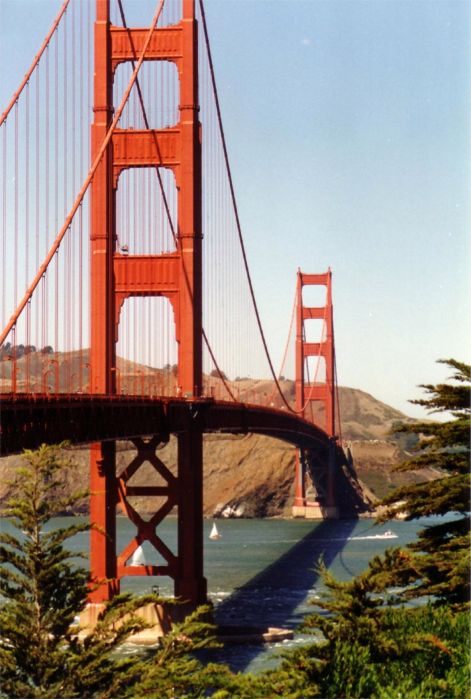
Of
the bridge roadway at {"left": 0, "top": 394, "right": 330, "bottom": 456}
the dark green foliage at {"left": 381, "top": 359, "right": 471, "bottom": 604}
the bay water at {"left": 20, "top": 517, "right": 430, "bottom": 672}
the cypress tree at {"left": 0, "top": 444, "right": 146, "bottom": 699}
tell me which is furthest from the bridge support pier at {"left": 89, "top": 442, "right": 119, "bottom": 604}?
the cypress tree at {"left": 0, "top": 444, "right": 146, "bottom": 699}

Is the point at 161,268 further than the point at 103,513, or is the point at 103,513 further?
the point at 161,268

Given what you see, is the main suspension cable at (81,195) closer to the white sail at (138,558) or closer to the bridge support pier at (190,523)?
the bridge support pier at (190,523)

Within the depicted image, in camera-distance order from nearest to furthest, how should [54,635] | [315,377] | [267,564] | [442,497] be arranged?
[54,635]
[442,497]
[267,564]
[315,377]

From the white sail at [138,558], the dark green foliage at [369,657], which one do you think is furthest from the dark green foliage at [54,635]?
the white sail at [138,558]

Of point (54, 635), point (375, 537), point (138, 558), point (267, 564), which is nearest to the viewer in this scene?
point (54, 635)

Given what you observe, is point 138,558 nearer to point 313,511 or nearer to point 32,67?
point 32,67

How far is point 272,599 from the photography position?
48.7m

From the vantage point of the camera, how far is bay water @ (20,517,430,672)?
1623 inches

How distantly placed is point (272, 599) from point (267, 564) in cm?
1536

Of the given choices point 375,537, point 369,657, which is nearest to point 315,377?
point 375,537

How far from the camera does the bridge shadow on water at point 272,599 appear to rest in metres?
36.7

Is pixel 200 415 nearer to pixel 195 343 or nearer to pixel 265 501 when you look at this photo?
pixel 195 343

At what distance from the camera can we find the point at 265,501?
11238 centimetres

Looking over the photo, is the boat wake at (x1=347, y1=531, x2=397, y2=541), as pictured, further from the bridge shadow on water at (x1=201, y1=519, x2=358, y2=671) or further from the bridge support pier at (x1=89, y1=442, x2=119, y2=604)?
the bridge support pier at (x1=89, y1=442, x2=119, y2=604)
